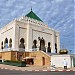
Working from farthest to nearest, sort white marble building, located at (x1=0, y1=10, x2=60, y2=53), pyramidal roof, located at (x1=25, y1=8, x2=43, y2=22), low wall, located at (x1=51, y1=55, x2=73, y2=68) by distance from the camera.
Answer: pyramidal roof, located at (x1=25, y1=8, x2=43, y2=22) → white marble building, located at (x1=0, y1=10, x2=60, y2=53) → low wall, located at (x1=51, y1=55, x2=73, y2=68)

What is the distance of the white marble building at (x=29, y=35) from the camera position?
129ft

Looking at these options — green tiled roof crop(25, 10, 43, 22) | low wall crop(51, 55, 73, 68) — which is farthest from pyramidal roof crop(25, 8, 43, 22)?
low wall crop(51, 55, 73, 68)

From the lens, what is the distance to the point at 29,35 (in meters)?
41.1

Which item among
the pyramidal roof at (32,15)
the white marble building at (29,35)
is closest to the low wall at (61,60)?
the white marble building at (29,35)

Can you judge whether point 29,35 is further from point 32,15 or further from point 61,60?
point 61,60

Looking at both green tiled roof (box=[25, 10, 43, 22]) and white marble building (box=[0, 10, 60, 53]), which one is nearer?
white marble building (box=[0, 10, 60, 53])

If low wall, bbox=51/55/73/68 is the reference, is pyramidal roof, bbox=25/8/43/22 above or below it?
above

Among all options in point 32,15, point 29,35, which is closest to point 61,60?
point 29,35

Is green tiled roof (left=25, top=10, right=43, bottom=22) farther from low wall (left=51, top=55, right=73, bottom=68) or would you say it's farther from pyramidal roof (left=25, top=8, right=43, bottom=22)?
low wall (left=51, top=55, right=73, bottom=68)

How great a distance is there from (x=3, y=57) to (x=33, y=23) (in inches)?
437

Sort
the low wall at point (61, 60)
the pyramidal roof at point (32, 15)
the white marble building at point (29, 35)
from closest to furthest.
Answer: the low wall at point (61, 60)
the white marble building at point (29, 35)
the pyramidal roof at point (32, 15)

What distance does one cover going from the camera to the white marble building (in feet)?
129

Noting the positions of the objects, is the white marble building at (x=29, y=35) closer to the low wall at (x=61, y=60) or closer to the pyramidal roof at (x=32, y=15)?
the pyramidal roof at (x=32, y=15)

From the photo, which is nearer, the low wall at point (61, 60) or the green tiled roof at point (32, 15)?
the low wall at point (61, 60)
